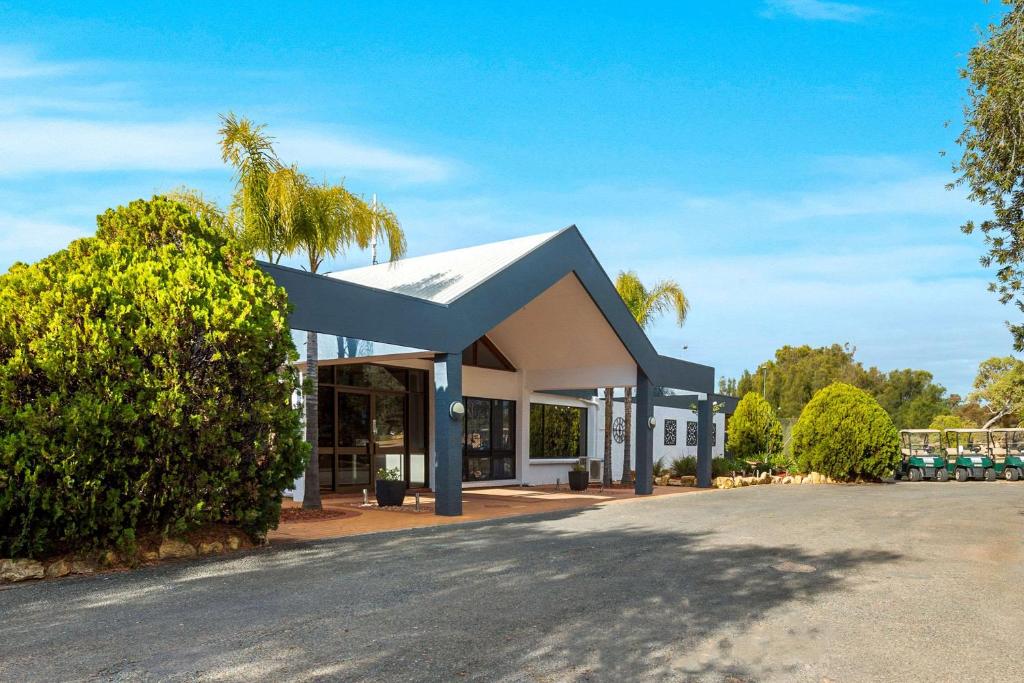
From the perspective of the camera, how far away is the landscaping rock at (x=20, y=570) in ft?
25.9

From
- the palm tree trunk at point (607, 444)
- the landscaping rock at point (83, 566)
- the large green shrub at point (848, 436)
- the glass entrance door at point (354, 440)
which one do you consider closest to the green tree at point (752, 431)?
the large green shrub at point (848, 436)

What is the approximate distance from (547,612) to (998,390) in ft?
159

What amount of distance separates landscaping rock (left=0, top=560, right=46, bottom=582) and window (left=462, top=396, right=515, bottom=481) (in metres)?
12.2

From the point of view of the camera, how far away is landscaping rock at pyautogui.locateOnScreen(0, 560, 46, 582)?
7.89m

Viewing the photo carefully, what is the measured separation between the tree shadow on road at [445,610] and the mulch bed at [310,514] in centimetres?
291

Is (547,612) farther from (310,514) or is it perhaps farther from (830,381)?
(830,381)

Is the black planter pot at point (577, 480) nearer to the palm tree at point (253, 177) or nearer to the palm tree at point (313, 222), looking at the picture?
the palm tree at point (313, 222)

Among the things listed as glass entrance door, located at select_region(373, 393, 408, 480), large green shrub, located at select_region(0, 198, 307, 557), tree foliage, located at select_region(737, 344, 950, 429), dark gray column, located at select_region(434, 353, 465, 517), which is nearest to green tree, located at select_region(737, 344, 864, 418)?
tree foliage, located at select_region(737, 344, 950, 429)

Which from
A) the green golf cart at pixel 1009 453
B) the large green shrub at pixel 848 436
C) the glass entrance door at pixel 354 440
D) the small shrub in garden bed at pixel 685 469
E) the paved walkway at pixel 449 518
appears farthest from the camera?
the green golf cart at pixel 1009 453

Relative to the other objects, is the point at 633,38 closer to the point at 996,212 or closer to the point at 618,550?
the point at 996,212

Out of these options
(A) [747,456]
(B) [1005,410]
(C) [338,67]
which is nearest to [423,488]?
(C) [338,67]

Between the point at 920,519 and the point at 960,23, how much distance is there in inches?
311

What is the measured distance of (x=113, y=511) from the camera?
837cm

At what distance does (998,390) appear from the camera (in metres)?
46.7
